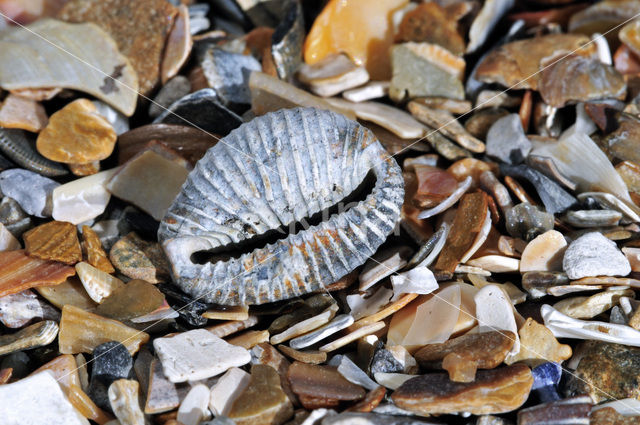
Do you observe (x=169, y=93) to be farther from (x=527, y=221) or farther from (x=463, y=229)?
(x=527, y=221)

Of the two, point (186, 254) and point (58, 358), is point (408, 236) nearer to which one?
point (186, 254)

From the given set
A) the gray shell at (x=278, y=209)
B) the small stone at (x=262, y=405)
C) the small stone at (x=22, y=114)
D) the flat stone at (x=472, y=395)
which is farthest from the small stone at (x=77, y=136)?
the flat stone at (x=472, y=395)

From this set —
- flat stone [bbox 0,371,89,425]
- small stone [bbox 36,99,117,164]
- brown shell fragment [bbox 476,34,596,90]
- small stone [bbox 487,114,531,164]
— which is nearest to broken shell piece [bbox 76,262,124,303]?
flat stone [bbox 0,371,89,425]

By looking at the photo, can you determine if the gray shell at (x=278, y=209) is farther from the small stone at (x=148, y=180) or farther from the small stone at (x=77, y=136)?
the small stone at (x=77, y=136)

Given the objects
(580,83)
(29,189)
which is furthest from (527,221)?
(29,189)

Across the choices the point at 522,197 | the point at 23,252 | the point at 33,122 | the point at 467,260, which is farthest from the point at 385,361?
the point at 33,122

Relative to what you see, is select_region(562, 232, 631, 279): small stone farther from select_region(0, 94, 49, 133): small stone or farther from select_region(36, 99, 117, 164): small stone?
select_region(0, 94, 49, 133): small stone

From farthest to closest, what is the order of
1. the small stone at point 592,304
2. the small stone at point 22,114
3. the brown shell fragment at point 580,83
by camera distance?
the brown shell fragment at point 580,83, the small stone at point 22,114, the small stone at point 592,304
